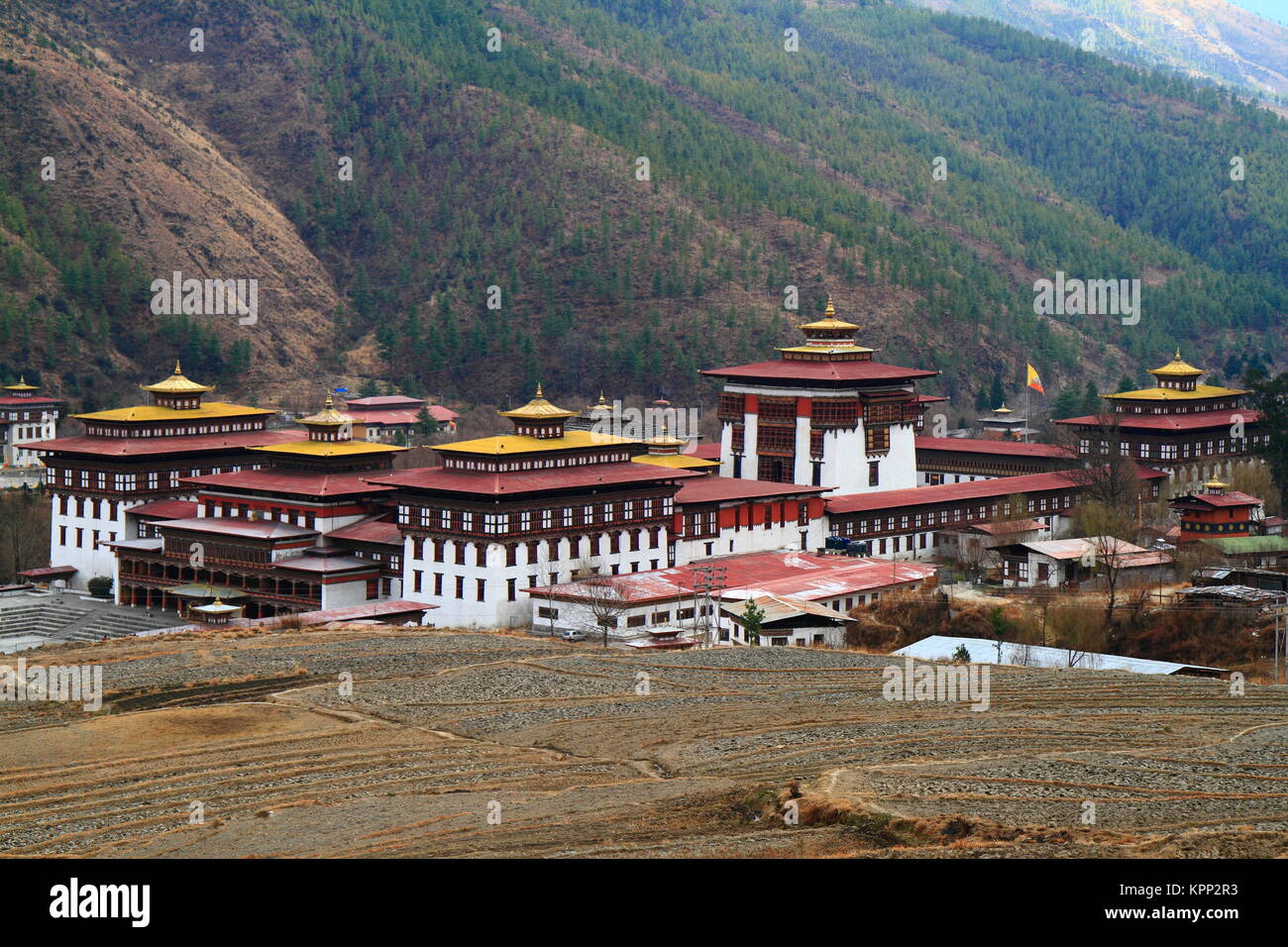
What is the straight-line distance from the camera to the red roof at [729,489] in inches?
3391

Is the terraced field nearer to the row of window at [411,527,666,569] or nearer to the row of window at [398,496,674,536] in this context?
the row of window at [411,527,666,569]

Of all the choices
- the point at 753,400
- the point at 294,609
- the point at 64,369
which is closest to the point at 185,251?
the point at 64,369

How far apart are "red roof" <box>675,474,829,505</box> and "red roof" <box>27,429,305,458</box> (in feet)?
62.6

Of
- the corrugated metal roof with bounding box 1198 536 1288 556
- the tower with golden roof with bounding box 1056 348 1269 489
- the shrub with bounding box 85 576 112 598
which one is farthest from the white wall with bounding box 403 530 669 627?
the tower with golden roof with bounding box 1056 348 1269 489

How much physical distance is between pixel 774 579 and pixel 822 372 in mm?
22845

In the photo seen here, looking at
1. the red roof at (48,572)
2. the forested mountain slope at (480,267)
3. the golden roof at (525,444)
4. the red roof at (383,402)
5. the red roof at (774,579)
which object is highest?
the forested mountain slope at (480,267)

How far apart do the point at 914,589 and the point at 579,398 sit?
81883 millimetres

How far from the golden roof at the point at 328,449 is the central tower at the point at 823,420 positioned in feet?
66.9

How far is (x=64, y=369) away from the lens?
481 ft

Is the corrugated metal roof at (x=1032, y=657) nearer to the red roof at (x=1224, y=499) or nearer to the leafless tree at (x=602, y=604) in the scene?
the leafless tree at (x=602, y=604)

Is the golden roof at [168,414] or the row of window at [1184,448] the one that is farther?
the row of window at [1184,448]

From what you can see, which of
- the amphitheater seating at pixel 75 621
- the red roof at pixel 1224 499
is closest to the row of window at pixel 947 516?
the red roof at pixel 1224 499

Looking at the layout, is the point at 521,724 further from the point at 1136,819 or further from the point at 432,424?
the point at 432,424

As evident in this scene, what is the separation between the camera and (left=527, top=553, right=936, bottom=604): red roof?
73.6 m
